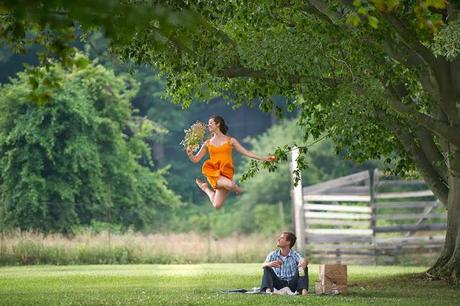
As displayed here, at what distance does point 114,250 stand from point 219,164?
13.5 meters

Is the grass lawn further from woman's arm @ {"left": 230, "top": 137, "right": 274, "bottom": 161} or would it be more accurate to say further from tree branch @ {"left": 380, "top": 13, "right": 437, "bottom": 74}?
tree branch @ {"left": 380, "top": 13, "right": 437, "bottom": 74}

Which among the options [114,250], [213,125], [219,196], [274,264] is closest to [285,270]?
[274,264]

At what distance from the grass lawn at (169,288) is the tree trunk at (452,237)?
50 centimetres

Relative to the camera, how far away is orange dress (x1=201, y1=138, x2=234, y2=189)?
1652cm

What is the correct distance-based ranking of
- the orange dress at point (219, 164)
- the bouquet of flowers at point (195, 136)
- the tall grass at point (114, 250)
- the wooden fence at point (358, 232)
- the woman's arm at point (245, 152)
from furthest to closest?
1. the wooden fence at point (358, 232)
2. the tall grass at point (114, 250)
3. the bouquet of flowers at point (195, 136)
4. the orange dress at point (219, 164)
5. the woman's arm at point (245, 152)

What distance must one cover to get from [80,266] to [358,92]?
42.1 ft

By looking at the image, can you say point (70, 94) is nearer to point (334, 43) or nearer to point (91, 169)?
point (91, 169)

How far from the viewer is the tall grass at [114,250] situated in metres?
28.4

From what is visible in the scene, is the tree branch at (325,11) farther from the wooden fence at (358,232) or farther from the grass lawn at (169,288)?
the wooden fence at (358,232)

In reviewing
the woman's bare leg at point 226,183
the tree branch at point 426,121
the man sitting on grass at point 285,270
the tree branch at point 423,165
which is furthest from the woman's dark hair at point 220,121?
the tree branch at point 423,165

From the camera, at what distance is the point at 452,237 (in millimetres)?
20641

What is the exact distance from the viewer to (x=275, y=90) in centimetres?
1750

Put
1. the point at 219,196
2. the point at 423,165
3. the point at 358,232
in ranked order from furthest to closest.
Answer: the point at 358,232 → the point at 423,165 → the point at 219,196

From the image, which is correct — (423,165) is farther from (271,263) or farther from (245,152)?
(271,263)
